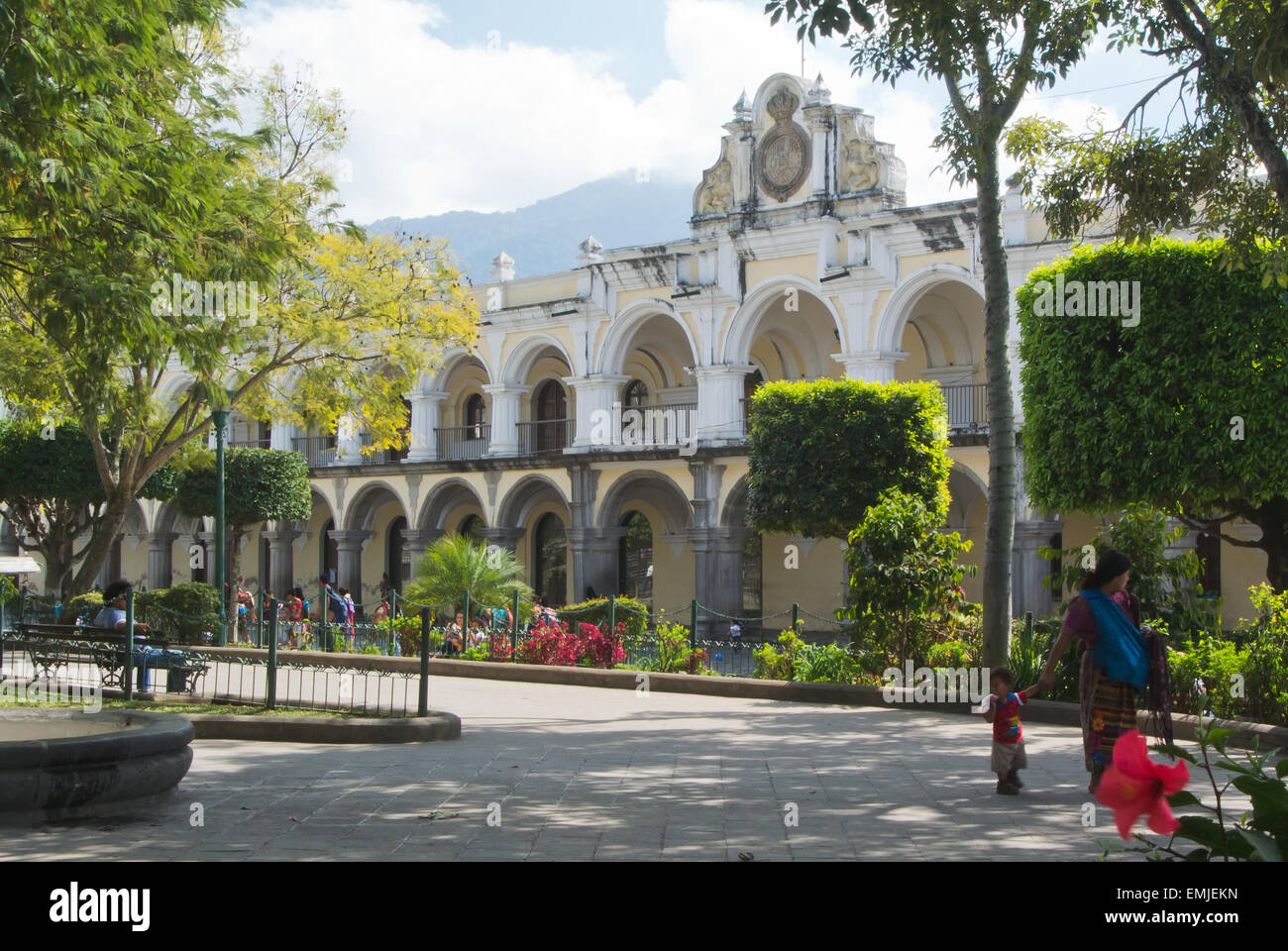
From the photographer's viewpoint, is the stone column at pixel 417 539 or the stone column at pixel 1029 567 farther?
the stone column at pixel 417 539

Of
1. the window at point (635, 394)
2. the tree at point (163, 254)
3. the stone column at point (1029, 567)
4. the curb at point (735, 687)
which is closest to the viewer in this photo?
the tree at point (163, 254)

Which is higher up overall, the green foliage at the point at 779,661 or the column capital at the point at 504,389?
the column capital at the point at 504,389

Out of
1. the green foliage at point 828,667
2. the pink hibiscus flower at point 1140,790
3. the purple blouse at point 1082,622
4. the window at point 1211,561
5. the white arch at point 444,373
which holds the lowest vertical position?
the green foliage at point 828,667

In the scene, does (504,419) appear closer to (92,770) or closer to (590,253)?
(590,253)

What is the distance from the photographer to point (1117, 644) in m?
6.47

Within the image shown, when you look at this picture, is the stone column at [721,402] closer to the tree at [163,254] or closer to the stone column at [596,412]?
the stone column at [596,412]

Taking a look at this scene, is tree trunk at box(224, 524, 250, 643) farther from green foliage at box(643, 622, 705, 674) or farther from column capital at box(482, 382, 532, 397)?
green foliage at box(643, 622, 705, 674)

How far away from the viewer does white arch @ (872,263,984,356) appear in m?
22.5

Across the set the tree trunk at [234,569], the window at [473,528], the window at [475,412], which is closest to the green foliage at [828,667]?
the tree trunk at [234,569]

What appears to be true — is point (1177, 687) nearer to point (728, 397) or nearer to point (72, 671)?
point (72, 671)

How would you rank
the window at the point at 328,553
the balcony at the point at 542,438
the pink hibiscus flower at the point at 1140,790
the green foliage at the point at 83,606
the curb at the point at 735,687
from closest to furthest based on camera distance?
the pink hibiscus flower at the point at 1140,790 < the curb at the point at 735,687 < the green foliage at the point at 83,606 < the balcony at the point at 542,438 < the window at the point at 328,553

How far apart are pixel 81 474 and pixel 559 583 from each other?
36.4ft

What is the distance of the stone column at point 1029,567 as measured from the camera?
21.6 metres

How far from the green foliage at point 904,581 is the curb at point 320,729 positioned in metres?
4.86
